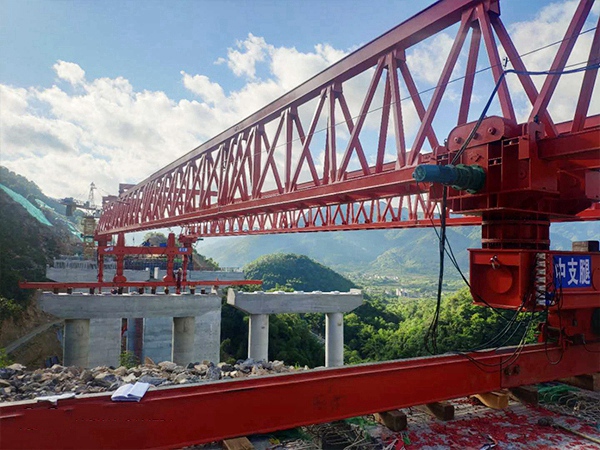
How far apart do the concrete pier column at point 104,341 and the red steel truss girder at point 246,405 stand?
21448 millimetres

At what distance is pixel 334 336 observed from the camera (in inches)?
902

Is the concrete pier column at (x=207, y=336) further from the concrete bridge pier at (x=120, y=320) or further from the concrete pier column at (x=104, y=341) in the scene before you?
the concrete pier column at (x=104, y=341)

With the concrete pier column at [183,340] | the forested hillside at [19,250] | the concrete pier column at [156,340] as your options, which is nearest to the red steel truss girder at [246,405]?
the concrete pier column at [183,340]

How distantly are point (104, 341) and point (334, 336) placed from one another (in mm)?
13620

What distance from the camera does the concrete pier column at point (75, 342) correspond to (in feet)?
59.0

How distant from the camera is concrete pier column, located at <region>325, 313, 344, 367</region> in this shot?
22.8 metres

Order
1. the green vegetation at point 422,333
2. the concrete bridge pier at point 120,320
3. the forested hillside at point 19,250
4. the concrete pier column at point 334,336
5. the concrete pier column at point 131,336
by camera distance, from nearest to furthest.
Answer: the concrete bridge pier at point 120,320 → the concrete pier column at point 334,336 → the green vegetation at point 422,333 → the forested hillside at point 19,250 → the concrete pier column at point 131,336

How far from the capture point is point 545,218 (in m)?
5.18

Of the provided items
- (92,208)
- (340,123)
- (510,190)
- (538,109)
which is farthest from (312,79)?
(92,208)

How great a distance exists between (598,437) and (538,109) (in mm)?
3948

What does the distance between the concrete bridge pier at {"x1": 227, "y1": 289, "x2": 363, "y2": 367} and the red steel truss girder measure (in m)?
15.8

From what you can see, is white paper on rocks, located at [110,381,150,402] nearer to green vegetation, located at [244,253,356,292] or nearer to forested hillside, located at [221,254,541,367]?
forested hillside, located at [221,254,541,367]

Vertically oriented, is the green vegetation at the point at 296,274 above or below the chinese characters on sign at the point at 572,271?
below

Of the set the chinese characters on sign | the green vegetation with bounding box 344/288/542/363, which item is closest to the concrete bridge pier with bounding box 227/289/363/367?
the green vegetation with bounding box 344/288/542/363
